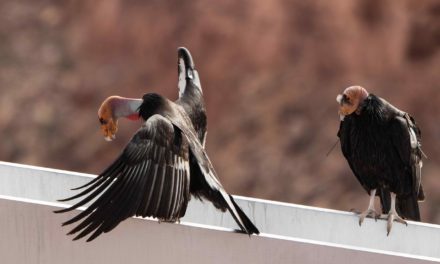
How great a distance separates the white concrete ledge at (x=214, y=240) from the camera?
11.7 feet

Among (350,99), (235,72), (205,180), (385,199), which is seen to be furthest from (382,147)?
(235,72)

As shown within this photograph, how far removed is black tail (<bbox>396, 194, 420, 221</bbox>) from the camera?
189 inches

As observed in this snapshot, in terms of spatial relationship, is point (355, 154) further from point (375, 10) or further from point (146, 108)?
point (375, 10)

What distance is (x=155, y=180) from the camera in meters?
3.85

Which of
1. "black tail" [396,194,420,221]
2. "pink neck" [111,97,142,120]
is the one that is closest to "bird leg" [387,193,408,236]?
"black tail" [396,194,420,221]

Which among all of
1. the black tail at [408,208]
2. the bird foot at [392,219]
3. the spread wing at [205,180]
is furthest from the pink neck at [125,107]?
the black tail at [408,208]

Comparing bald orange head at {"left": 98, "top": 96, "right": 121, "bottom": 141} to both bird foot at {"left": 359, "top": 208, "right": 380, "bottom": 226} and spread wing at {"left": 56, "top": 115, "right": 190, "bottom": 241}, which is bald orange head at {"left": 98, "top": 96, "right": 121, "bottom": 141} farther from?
bird foot at {"left": 359, "top": 208, "right": 380, "bottom": 226}

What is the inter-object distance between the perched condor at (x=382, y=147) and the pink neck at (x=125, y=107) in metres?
0.75

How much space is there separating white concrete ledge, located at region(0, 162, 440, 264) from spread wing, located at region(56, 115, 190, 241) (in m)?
0.07

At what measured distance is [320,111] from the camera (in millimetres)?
10367

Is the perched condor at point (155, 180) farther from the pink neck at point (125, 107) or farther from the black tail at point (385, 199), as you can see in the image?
the black tail at point (385, 199)

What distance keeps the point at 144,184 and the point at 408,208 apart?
1.41 meters

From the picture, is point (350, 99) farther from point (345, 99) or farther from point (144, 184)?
point (144, 184)

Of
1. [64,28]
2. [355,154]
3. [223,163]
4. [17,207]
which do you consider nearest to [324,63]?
[223,163]
